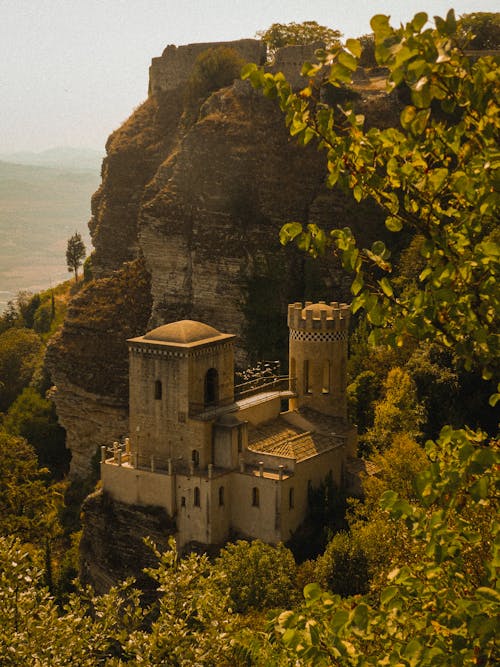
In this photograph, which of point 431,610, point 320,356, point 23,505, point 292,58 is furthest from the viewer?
point 292,58

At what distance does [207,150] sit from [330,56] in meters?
48.4

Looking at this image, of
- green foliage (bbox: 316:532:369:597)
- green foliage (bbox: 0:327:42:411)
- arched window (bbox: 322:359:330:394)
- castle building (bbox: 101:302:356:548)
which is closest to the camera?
green foliage (bbox: 316:532:369:597)

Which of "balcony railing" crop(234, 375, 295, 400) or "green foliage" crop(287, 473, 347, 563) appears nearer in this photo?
"green foliage" crop(287, 473, 347, 563)

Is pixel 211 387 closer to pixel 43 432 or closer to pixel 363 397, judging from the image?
pixel 363 397

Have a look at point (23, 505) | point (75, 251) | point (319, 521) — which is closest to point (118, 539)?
point (319, 521)

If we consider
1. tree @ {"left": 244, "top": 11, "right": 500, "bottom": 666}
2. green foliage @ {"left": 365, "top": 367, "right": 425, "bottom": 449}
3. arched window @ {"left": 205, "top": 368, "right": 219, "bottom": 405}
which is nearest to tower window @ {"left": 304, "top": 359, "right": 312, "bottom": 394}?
green foliage @ {"left": 365, "top": 367, "right": 425, "bottom": 449}

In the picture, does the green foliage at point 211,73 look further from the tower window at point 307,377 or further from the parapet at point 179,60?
the tower window at point 307,377

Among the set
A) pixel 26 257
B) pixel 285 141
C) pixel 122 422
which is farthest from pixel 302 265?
pixel 26 257

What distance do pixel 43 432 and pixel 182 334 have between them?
34.0m

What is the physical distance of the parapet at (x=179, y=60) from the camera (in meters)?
66.8

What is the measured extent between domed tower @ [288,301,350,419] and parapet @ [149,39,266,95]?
3613 cm

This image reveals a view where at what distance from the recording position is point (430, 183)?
8.84 m

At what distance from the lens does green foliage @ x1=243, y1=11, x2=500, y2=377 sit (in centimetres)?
820

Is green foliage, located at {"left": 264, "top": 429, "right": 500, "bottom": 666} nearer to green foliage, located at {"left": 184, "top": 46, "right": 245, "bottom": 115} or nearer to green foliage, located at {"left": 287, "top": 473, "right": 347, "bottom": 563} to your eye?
green foliage, located at {"left": 287, "top": 473, "right": 347, "bottom": 563}
